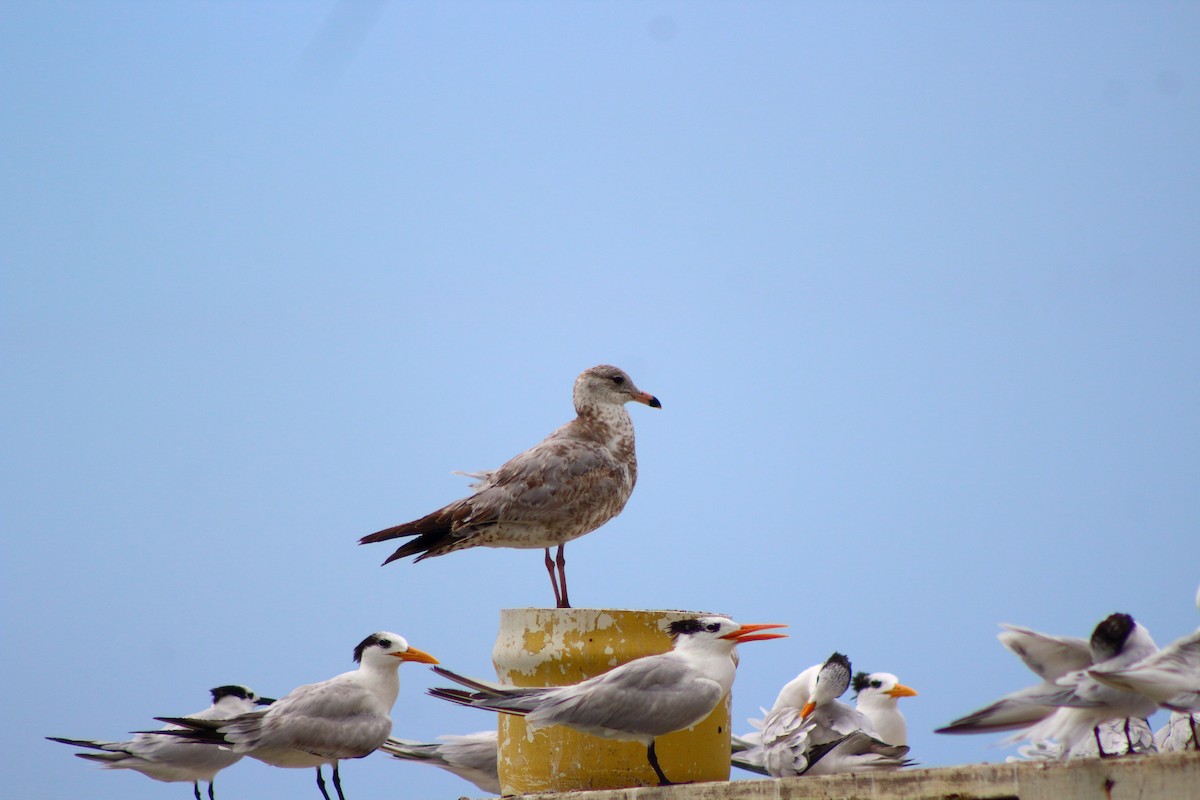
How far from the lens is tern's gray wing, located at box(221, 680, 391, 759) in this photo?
22.0 ft

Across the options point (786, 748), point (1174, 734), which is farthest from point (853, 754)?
point (1174, 734)

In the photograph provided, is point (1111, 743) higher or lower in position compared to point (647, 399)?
lower

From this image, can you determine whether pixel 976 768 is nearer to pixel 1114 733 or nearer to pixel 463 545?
pixel 1114 733

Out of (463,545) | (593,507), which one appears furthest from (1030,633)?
(463,545)

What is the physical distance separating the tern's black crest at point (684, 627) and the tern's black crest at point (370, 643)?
6.99 feet

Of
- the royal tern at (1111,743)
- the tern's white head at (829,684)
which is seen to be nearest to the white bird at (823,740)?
the tern's white head at (829,684)

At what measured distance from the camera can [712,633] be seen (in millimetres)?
5738

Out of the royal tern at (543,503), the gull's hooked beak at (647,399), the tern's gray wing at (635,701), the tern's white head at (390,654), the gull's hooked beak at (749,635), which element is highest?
the gull's hooked beak at (647,399)

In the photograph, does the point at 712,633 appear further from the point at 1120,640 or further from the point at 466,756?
the point at 466,756

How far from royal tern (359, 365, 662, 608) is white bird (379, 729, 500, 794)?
1.02m

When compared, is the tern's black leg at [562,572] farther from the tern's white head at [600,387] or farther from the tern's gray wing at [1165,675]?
the tern's gray wing at [1165,675]

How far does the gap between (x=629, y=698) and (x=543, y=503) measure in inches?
66.1

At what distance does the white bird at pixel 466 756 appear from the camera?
7.30 m

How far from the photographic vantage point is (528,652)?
5926 mm
